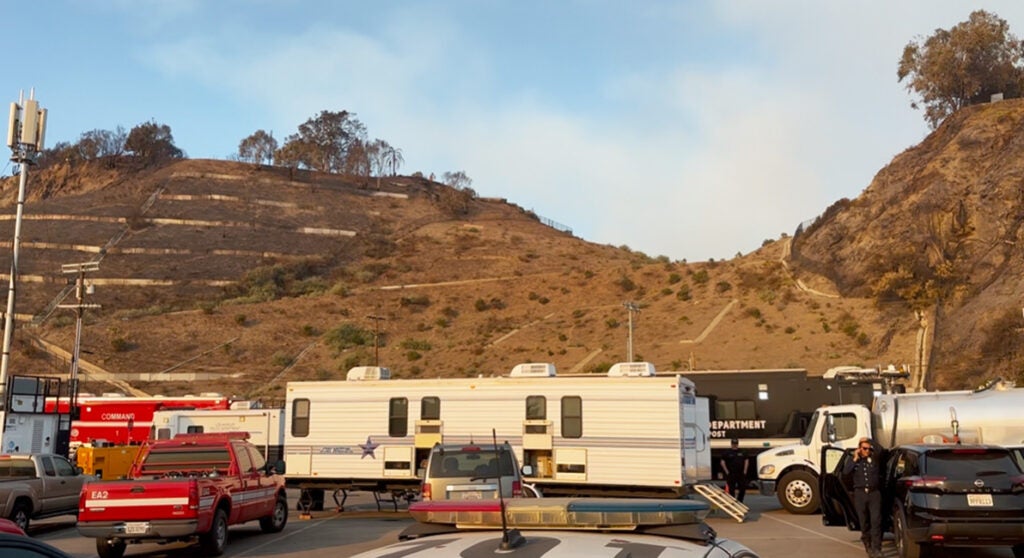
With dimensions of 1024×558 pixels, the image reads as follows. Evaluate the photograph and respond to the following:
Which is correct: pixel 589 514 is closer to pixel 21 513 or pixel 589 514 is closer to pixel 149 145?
pixel 21 513

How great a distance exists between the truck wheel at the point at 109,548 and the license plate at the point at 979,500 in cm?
1286

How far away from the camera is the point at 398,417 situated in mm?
23578

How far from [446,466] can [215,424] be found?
58.2 ft

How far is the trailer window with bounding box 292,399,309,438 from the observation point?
24250mm

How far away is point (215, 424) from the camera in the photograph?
3297 cm

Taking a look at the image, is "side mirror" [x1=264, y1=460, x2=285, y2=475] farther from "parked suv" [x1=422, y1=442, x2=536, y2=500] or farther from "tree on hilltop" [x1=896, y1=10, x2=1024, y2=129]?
"tree on hilltop" [x1=896, y1=10, x2=1024, y2=129]

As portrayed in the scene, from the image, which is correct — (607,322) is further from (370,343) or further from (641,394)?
(641,394)

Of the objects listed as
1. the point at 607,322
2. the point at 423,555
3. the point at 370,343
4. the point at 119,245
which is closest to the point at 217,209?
the point at 119,245

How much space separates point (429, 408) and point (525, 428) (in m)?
2.58

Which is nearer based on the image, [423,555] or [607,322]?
[423,555]

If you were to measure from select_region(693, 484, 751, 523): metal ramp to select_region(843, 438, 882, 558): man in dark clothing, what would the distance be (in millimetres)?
5854

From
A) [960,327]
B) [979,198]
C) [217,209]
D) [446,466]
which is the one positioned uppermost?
[217,209]

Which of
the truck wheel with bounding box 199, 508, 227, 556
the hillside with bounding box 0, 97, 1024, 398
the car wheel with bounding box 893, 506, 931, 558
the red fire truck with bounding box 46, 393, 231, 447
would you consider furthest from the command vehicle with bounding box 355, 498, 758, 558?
the hillside with bounding box 0, 97, 1024, 398

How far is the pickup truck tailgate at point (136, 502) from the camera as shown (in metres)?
14.8
